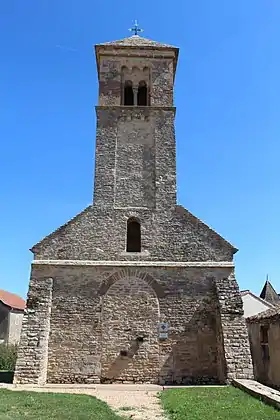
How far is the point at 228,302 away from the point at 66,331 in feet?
19.8

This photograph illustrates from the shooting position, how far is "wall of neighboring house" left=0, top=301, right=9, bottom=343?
1338 inches

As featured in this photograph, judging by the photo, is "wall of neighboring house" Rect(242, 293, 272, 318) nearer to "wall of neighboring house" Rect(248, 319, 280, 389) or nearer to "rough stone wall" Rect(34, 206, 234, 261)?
"wall of neighboring house" Rect(248, 319, 280, 389)

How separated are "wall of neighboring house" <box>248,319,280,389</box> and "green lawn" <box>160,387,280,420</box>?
13.9ft

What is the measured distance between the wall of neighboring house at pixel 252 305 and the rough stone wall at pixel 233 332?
13.6 metres

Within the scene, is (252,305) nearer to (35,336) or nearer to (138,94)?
(138,94)

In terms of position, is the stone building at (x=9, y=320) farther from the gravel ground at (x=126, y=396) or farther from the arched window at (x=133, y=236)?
the gravel ground at (x=126, y=396)

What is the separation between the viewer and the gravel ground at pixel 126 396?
29.8ft

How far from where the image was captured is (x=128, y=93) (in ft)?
65.3

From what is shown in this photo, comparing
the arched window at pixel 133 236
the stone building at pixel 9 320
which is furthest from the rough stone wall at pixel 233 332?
the stone building at pixel 9 320

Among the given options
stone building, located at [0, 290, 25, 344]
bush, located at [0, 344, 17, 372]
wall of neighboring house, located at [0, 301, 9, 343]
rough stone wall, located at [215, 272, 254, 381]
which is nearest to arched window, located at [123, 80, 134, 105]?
rough stone wall, located at [215, 272, 254, 381]

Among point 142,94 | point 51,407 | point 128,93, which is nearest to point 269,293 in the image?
point 142,94

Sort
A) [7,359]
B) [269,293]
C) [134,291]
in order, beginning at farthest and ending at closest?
[269,293]
[7,359]
[134,291]

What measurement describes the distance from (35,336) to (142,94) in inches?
481

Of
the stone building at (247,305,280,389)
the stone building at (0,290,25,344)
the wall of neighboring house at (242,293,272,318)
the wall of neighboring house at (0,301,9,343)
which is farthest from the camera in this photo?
the stone building at (0,290,25,344)
